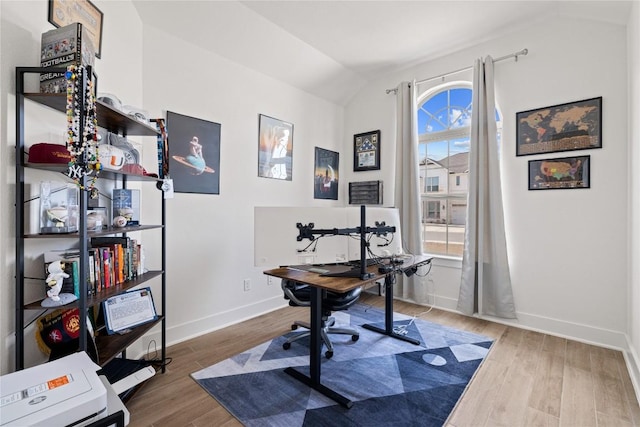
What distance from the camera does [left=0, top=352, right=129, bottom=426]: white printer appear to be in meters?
0.91

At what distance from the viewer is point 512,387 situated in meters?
1.93

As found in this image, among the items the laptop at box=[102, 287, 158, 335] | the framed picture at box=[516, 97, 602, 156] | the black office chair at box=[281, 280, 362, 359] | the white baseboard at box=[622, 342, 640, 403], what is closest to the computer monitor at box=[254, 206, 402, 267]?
the black office chair at box=[281, 280, 362, 359]

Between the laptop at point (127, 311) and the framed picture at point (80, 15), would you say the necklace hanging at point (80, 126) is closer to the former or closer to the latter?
the framed picture at point (80, 15)

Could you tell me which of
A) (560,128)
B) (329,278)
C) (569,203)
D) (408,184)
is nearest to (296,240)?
(329,278)

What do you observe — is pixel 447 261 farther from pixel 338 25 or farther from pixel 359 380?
pixel 338 25

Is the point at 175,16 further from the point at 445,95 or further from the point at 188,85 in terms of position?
the point at 445,95

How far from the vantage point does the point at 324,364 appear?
7.22 feet

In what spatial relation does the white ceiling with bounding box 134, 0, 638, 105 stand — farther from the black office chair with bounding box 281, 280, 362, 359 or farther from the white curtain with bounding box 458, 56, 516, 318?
the black office chair with bounding box 281, 280, 362, 359

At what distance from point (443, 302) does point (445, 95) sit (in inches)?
101

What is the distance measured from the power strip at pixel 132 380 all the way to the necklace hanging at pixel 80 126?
116 cm

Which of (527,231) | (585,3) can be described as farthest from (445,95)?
(527,231)

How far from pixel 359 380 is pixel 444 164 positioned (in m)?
2.73

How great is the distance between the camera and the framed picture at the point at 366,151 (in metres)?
4.04

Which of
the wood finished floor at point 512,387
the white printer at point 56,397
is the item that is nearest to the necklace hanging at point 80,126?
the white printer at point 56,397
